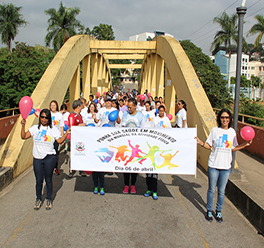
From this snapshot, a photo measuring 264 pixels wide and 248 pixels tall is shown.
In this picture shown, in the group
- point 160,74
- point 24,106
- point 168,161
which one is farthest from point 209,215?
point 160,74

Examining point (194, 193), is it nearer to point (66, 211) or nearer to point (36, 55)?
point (66, 211)

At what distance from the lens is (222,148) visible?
4375 mm

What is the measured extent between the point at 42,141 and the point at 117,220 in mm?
1781

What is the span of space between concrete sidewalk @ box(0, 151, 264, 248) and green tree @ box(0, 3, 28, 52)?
41.4m

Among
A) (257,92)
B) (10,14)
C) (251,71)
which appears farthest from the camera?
(251,71)

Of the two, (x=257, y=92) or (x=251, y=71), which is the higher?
(x=251, y=71)

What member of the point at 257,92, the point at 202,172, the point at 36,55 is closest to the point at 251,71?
the point at 257,92

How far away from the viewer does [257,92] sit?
51094 millimetres

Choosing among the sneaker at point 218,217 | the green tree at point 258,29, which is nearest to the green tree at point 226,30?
the green tree at point 258,29

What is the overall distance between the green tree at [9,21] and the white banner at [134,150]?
42.1 metres

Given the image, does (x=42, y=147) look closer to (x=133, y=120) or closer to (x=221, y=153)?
(x=133, y=120)

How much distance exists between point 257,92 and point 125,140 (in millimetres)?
51864

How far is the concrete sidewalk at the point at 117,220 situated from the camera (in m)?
3.83

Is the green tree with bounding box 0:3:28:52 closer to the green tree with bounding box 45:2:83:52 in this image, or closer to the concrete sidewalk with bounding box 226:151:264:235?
the green tree with bounding box 45:2:83:52
